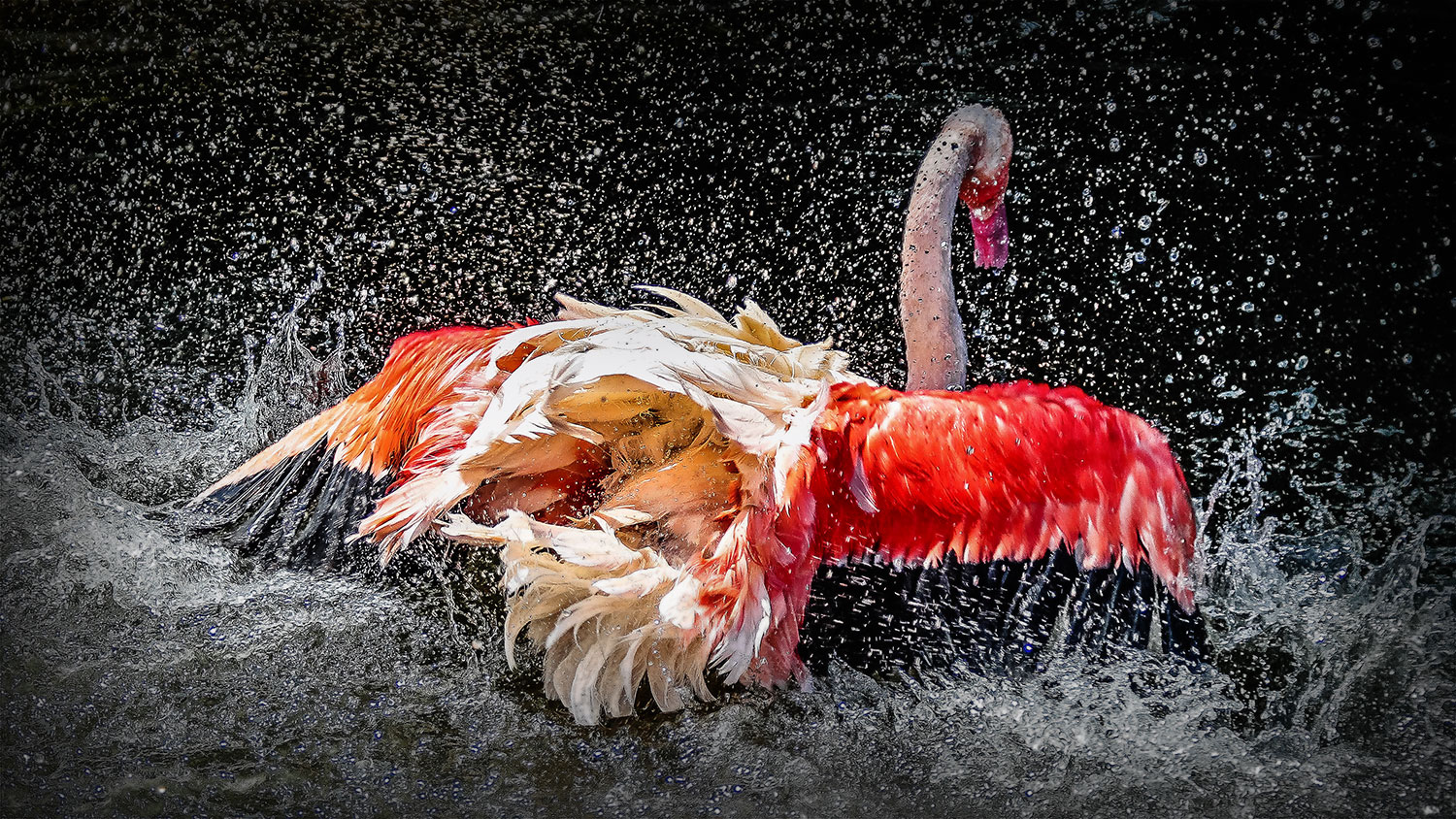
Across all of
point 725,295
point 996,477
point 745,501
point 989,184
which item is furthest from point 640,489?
point 725,295

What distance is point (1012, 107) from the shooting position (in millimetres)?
1169

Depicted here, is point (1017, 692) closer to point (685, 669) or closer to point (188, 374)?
point (685, 669)

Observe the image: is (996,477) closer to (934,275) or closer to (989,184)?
(934,275)

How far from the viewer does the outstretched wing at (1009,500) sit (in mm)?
575

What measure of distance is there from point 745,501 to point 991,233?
539mm

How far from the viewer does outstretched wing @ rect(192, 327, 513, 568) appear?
715 millimetres

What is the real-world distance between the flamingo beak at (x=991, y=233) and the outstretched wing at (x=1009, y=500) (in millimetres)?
403

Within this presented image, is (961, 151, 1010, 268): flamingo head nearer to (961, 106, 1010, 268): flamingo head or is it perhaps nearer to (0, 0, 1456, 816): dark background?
(961, 106, 1010, 268): flamingo head

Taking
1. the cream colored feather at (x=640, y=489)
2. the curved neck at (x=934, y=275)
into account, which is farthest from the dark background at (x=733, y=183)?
the cream colored feather at (x=640, y=489)

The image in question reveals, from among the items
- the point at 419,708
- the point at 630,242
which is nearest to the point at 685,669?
the point at 419,708

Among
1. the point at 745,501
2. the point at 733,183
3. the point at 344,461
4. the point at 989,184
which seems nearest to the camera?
the point at 745,501

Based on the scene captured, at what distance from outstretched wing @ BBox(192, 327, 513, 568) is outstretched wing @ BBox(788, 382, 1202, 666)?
28 cm

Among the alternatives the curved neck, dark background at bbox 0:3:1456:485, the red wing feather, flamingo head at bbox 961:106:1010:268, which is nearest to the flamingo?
the red wing feather

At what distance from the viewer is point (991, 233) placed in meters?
0.98
